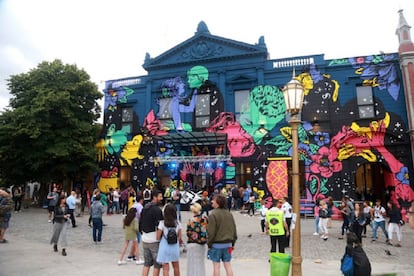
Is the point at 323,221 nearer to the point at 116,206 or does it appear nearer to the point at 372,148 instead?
the point at 372,148

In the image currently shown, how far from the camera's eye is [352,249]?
5469 mm

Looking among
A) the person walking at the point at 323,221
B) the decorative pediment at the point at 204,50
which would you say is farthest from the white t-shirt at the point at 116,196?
the person walking at the point at 323,221

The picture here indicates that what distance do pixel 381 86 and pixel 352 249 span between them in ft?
56.1

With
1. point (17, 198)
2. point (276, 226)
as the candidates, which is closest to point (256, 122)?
point (276, 226)

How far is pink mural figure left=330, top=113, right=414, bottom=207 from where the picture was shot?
1816 centimetres

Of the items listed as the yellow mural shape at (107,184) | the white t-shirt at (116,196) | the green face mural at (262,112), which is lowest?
the white t-shirt at (116,196)

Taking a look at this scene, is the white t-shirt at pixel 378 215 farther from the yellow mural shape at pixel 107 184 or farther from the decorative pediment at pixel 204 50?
the yellow mural shape at pixel 107 184

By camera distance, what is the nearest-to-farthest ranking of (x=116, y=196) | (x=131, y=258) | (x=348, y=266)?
(x=348, y=266) < (x=131, y=258) < (x=116, y=196)

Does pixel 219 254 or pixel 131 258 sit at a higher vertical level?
pixel 219 254

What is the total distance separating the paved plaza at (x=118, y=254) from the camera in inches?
298

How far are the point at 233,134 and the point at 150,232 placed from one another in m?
15.0

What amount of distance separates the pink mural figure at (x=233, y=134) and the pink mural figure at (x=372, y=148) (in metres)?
5.38

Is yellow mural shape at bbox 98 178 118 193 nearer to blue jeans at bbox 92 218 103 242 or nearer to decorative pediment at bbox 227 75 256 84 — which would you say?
decorative pediment at bbox 227 75 256 84

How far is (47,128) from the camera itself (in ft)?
69.3
